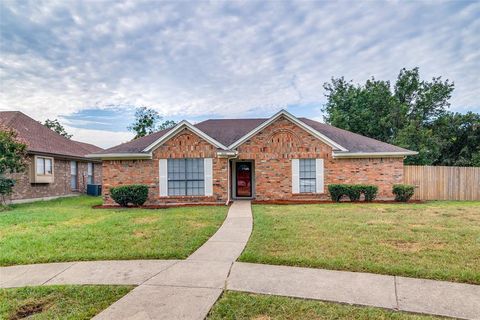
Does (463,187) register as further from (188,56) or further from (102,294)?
(102,294)

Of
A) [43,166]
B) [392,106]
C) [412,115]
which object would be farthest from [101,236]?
[412,115]

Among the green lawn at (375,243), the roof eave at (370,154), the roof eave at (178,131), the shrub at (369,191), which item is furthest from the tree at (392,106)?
the green lawn at (375,243)

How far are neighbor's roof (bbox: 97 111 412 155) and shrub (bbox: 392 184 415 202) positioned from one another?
1800 mm

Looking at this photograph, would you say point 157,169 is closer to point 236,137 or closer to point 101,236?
point 236,137

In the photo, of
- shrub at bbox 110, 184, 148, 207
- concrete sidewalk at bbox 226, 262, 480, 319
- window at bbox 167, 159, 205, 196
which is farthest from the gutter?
concrete sidewalk at bbox 226, 262, 480, 319

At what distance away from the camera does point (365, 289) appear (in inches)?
174

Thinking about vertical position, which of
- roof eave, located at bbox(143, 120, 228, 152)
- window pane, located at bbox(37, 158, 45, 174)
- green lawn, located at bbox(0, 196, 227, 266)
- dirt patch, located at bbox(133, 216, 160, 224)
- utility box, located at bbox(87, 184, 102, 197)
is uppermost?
roof eave, located at bbox(143, 120, 228, 152)

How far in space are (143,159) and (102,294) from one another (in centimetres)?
1145

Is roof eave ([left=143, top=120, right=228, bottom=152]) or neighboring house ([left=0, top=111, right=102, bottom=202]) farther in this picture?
neighboring house ([left=0, top=111, right=102, bottom=202])

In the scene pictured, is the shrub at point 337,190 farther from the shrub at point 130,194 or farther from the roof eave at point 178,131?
the shrub at point 130,194

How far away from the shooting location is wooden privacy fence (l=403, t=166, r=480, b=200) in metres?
16.8

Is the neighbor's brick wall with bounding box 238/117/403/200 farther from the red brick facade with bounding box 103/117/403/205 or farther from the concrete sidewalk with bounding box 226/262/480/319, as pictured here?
the concrete sidewalk with bounding box 226/262/480/319

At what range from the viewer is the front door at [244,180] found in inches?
Result: 688

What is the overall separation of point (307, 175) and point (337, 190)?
1.63m
